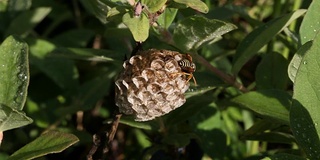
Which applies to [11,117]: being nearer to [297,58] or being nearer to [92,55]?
[92,55]

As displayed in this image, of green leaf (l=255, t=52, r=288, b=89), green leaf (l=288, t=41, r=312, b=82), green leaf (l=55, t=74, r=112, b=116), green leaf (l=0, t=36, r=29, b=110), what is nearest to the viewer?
green leaf (l=288, t=41, r=312, b=82)

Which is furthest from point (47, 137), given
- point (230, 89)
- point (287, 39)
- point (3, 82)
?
point (287, 39)

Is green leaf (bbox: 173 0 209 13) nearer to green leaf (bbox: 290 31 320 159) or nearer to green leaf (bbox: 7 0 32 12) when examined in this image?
green leaf (bbox: 290 31 320 159)

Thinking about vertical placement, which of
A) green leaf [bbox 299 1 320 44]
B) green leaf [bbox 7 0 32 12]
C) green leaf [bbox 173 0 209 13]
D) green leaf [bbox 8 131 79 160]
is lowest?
green leaf [bbox 7 0 32 12]

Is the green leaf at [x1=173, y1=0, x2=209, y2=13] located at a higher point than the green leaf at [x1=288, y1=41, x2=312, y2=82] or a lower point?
higher

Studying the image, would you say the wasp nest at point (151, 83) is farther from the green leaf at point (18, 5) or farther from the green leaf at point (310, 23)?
the green leaf at point (18, 5)

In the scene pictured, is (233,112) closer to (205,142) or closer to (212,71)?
(205,142)

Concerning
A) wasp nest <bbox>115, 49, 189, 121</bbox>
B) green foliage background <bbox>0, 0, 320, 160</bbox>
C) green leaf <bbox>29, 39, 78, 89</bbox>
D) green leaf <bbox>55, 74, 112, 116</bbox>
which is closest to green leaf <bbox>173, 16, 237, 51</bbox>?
green foliage background <bbox>0, 0, 320, 160</bbox>

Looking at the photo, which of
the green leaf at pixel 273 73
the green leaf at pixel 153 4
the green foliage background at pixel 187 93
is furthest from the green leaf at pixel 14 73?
the green leaf at pixel 273 73
